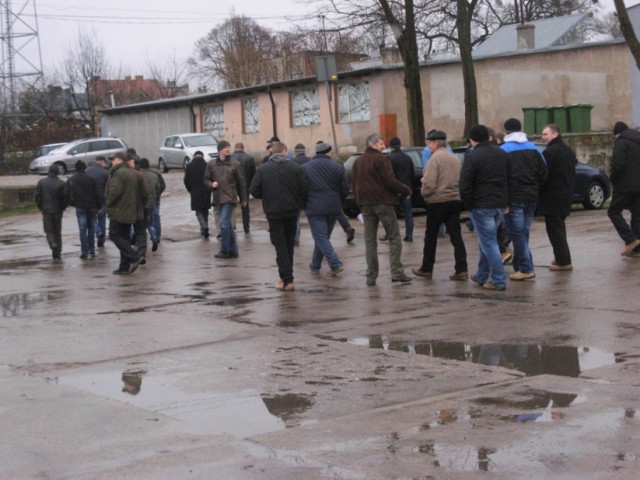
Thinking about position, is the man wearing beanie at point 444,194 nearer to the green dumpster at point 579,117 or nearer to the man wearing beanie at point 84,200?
the man wearing beanie at point 84,200

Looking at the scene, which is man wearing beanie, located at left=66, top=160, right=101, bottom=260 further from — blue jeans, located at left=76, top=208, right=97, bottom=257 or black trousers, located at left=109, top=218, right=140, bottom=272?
black trousers, located at left=109, top=218, right=140, bottom=272

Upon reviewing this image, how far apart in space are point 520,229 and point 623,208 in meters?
2.43

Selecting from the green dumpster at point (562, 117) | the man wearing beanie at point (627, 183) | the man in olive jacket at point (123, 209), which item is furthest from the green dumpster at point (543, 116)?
the man in olive jacket at point (123, 209)

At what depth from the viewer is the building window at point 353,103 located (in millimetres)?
39281

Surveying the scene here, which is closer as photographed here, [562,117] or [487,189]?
[487,189]

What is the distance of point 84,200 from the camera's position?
19.2 metres

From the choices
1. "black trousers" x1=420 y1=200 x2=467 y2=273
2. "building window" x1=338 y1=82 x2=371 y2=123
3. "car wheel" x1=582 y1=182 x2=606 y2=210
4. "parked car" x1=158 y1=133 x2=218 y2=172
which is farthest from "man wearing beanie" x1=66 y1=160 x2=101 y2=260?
"building window" x1=338 y1=82 x2=371 y2=123

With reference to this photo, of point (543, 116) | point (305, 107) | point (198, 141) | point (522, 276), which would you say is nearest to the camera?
point (522, 276)

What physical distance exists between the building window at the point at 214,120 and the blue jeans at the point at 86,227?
2855 cm

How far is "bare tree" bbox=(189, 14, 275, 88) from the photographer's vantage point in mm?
76688

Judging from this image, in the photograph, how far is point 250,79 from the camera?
76250 mm

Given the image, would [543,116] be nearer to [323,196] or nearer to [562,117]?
[562,117]

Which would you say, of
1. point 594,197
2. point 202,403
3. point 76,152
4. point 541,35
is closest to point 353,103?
point 76,152

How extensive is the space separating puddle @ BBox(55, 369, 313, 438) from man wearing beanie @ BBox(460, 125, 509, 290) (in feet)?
16.4
